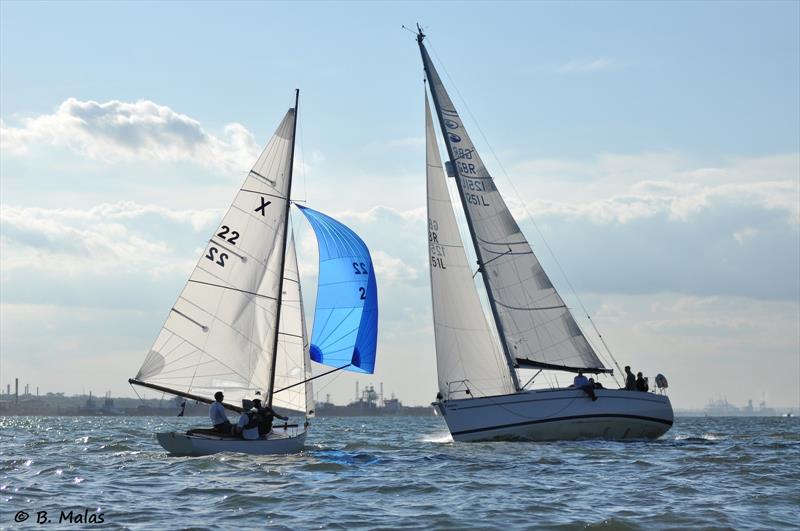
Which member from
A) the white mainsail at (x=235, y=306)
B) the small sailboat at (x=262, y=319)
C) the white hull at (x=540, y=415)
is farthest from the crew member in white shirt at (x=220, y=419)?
the white hull at (x=540, y=415)

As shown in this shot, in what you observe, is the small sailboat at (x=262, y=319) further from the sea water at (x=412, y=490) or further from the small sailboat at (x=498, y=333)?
the small sailboat at (x=498, y=333)

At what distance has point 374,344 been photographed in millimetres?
29406

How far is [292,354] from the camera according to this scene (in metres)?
30.2

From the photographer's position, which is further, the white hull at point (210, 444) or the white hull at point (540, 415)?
the white hull at point (540, 415)

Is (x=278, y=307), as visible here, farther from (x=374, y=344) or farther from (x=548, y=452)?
(x=548, y=452)

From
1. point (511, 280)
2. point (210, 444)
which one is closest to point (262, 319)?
point (210, 444)

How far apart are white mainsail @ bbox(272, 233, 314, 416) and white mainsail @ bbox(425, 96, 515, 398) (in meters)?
5.00

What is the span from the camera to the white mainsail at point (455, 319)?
33.4 m

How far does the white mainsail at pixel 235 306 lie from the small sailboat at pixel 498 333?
707 cm

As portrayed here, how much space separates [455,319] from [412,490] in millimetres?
14011

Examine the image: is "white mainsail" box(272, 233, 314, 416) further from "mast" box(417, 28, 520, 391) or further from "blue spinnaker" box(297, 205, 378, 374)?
"mast" box(417, 28, 520, 391)

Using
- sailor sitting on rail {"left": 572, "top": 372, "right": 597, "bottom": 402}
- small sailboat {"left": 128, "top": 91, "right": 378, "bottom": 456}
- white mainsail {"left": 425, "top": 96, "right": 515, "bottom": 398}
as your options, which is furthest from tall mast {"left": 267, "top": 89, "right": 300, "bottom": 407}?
sailor sitting on rail {"left": 572, "top": 372, "right": 597, "bottom": 402}

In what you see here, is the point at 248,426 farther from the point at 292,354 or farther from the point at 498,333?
the point at 498,333

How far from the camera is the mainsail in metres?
34.3
